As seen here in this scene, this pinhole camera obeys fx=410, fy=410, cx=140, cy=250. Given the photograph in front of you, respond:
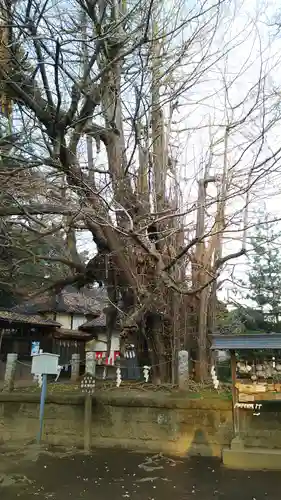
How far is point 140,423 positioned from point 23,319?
1388 centimetres

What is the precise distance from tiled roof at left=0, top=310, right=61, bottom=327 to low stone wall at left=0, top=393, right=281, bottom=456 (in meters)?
11.6

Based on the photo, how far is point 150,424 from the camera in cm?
805

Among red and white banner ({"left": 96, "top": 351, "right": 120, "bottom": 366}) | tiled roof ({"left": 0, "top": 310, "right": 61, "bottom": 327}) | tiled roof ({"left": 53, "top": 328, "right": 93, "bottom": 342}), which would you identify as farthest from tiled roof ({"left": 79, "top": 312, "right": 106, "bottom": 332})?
tiled roof ({"left": 0, "top": 310, "right": 61, "bottom": 327})

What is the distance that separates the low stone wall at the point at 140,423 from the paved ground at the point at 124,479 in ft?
1.67

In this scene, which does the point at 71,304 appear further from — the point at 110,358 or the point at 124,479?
the point at 124,479

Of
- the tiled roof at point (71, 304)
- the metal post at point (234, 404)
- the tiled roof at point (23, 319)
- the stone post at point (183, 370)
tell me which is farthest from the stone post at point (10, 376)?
the tiled roof at point (71, 304)

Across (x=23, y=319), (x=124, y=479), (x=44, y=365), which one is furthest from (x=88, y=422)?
(x=23, y=319)

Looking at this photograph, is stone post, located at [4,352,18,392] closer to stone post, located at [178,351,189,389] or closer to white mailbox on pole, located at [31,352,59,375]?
white mailbox on pole, located at [31,352,59,375]

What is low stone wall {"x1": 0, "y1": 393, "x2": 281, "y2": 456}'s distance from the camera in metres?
7.49

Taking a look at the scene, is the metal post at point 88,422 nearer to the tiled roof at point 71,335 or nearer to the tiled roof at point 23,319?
the tiled roof at point 23,319

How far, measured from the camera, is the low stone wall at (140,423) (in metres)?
7.49

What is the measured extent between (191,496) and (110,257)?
644 centimetres

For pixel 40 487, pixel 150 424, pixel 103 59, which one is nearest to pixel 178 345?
pixel 150 424

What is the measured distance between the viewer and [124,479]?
235 inches
